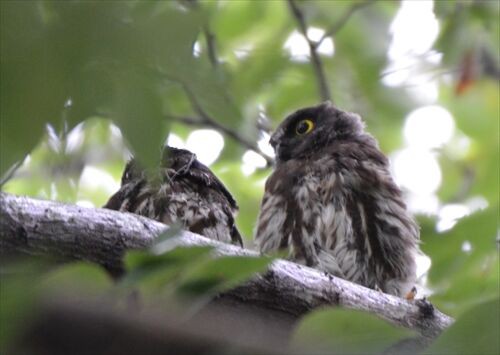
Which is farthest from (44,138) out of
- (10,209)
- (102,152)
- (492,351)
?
(102,152)

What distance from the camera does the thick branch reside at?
207cm

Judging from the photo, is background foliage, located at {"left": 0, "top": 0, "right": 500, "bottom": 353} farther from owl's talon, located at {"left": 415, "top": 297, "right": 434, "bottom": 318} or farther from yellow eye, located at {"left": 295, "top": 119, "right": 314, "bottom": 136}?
yellow eye, located at {"left": 295, "top": 119, "right": 314, "bottom": 136}

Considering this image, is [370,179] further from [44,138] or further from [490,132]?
[44,138]

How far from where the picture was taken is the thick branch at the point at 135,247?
2.07m

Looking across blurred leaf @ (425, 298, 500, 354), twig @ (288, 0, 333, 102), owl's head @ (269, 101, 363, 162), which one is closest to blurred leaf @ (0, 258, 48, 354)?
blurred leaf @ (425, 298, 500, 354)

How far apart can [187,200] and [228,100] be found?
2.44 meters

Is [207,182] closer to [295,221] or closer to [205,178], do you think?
[205,178]

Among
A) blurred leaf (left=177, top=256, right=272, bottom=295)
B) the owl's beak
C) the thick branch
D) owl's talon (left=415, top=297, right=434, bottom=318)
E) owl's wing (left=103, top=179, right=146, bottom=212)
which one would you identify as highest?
the owl's beak

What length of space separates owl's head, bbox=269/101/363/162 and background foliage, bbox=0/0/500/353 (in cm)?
25

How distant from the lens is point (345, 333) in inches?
40.9

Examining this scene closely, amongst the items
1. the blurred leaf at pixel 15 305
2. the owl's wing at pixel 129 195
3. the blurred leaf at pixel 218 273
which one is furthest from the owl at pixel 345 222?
the blurred leaf at pixel 15 305

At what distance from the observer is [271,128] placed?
5492 millimetres

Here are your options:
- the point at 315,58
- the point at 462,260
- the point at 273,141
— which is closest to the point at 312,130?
the point at 273,141

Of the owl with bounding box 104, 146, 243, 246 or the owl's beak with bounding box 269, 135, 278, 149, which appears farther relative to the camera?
the owl's beak with bounding box 269, 135, 278, 149
